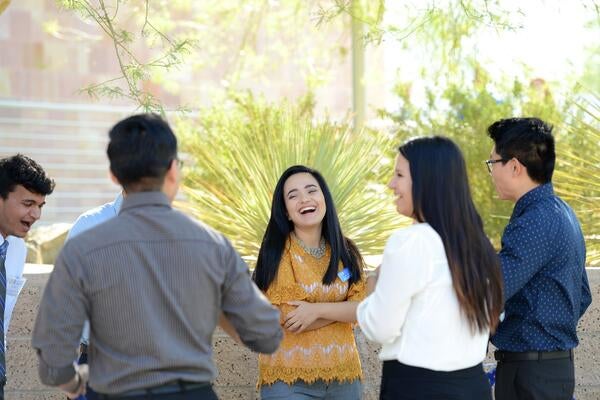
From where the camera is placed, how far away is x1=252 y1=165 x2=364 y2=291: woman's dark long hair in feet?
14.0

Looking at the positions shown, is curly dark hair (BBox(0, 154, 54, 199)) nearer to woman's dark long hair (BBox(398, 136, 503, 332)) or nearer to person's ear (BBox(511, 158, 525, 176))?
woman's dark long hair (BBox(398, 136, 503, 332))

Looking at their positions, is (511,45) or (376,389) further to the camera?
(511,45)

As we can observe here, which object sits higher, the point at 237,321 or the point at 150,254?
the point at 150,254

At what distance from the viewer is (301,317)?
414 cm

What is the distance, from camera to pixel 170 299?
2918 mm

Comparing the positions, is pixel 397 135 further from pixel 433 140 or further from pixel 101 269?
pixel 101 269

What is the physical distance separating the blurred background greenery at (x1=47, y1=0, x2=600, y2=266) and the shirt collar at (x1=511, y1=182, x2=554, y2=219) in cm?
197

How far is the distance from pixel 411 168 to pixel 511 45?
8862 millimetres

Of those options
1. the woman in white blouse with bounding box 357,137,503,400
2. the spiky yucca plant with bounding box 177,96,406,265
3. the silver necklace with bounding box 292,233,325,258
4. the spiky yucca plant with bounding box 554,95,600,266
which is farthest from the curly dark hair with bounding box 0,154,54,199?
the spiky yucca plant with bounding box 554,95,600,266

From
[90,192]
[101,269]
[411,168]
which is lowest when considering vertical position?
[90,192]

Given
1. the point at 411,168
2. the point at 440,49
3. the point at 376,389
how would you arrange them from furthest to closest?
the point at 440,49
the point at 376,389
the point at 411,168

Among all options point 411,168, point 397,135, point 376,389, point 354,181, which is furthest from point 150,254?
point 397,135

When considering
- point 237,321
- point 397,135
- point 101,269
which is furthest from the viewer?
point 397,135

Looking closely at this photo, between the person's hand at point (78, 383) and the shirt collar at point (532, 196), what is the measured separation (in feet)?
5.81
